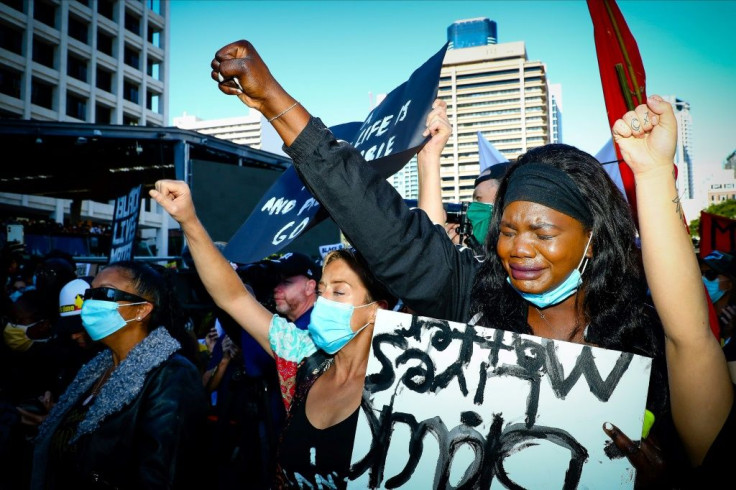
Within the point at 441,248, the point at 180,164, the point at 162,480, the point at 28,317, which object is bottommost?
the point at 162,480

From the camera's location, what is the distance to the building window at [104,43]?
44.1 meters

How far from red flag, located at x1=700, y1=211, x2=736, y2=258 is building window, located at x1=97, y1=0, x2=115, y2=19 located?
49753 millimetres

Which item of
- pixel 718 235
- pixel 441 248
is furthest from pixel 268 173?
pixel 441 248

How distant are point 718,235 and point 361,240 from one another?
→ 19.7 ft

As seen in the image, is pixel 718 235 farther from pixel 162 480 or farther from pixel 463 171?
pixel 463 171

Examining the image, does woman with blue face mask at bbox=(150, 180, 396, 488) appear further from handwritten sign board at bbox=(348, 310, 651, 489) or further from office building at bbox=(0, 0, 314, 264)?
office building at bbox=(0, 0, 314, 264)

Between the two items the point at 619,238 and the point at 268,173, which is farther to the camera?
the point at 268,173

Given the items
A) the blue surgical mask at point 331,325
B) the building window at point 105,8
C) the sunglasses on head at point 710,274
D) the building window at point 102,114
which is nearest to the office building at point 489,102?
the building window at point 105,8

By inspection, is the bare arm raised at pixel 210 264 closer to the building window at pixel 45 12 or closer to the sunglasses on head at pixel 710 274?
the sunglasses on head at pixel 710 274

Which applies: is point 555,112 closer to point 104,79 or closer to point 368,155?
point 104,79

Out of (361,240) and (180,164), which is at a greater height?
(180,164)

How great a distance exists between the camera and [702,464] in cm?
113

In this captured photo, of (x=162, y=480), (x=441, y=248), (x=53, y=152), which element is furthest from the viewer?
(x=53, y=152)

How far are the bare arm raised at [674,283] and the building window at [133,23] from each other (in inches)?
2162
